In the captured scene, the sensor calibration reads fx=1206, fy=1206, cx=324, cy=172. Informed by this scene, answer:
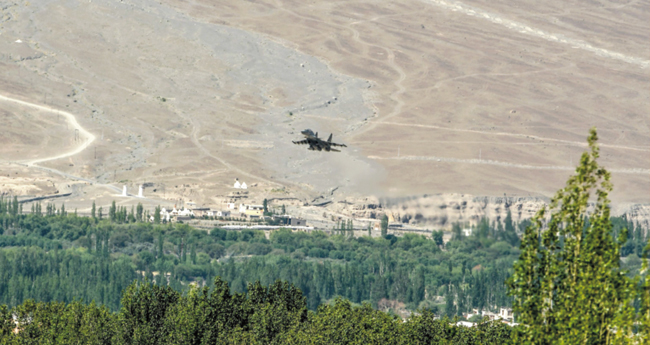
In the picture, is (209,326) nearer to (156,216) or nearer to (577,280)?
(577,280)

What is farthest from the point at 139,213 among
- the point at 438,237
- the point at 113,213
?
the point at 438,237

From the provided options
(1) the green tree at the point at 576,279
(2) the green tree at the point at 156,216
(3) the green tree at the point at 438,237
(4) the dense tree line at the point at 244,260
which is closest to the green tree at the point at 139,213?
(4) the dense tree line at the point at 244,260

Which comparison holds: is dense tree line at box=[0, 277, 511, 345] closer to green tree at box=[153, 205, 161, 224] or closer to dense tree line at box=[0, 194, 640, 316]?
dense tree line at box=[0, 194, 640, 316]

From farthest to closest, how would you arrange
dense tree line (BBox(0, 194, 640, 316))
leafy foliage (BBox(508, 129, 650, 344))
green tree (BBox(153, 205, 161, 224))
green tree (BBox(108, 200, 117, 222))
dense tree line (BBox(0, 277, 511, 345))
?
1. green tree (BBox(153, 205, 161, 224))
2. green tree (BBox(108, 200, 117, 222))
3. dense tree line (BBox(0, 194, 640, 316))
4. dense tree line (BBox(0, 277, 511, 345))
5. leafy foliage (BBox(508, 129, 650, 344))

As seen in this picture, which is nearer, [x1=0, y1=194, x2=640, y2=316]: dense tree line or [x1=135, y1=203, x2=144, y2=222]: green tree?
[x1=0, y1=194, x2=640, y2=316]: dense tree line

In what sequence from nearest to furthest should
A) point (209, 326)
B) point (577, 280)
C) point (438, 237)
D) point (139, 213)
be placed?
point (577, 280) < point (209, 326) < point (139, 213) < point (438, 237)

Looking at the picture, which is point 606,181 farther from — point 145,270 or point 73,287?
point 145,270

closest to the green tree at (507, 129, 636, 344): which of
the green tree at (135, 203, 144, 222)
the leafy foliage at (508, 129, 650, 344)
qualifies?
the leafy foliage at (508, 129, 650, 344)
